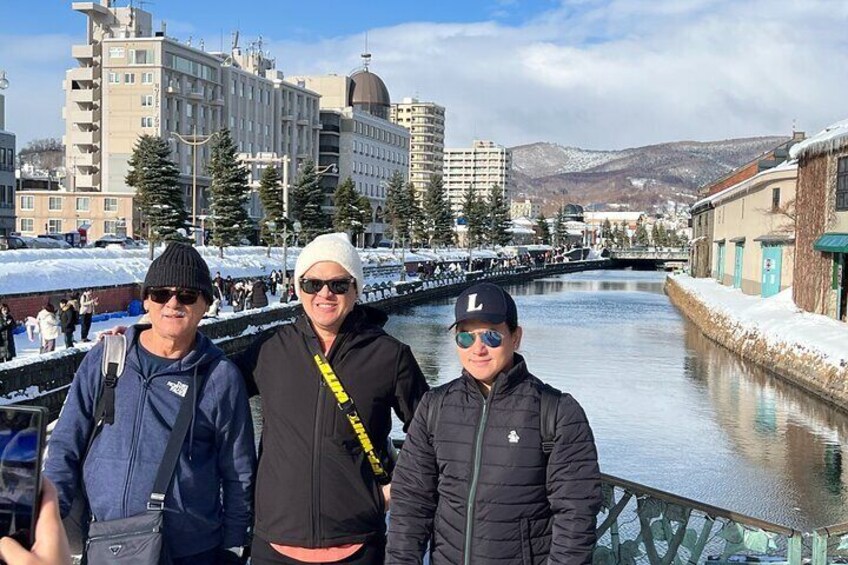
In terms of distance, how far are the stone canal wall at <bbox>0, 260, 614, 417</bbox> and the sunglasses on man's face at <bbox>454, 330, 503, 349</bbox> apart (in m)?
0.75

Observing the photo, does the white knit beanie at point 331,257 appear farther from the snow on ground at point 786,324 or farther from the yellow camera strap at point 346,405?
the snow on ground at point 786,324

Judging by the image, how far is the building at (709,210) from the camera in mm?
42875

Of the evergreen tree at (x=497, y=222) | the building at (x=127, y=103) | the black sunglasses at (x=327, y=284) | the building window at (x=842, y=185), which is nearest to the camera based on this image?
the black sunglasses at (x=327, y=284)

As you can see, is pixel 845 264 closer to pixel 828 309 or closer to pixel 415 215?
pixel 828 309

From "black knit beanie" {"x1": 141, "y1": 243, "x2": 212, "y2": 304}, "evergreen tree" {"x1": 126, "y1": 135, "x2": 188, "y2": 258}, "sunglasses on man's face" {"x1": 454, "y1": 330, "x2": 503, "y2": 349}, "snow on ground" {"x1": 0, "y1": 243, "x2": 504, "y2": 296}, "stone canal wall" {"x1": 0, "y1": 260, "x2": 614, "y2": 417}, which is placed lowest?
"stone canal wall" {"x1": 0, "y1": 260, "x2": 614, "y2": 417}

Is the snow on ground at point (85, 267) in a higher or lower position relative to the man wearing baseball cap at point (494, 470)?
lower

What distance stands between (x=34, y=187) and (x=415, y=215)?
111 feet

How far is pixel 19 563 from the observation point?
5.45ft

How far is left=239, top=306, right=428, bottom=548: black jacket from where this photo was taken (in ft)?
9.84

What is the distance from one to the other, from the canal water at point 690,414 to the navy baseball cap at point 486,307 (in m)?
9.33

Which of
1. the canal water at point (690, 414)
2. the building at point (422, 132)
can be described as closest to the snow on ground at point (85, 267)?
the canal water at point (690, 414)

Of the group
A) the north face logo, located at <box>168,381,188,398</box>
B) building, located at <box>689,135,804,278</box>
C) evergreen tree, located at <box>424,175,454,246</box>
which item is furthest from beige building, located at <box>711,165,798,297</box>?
evergreen tree, located at <box>424,175,454,246</box>

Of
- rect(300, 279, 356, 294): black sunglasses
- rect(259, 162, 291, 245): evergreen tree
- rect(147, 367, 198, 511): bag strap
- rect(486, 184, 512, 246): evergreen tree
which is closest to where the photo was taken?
rect(147, 367, 198, 511): bag strap

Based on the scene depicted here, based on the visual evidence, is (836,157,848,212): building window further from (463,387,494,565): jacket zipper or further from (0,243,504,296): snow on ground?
(463,387,494,565): jacket zipper
